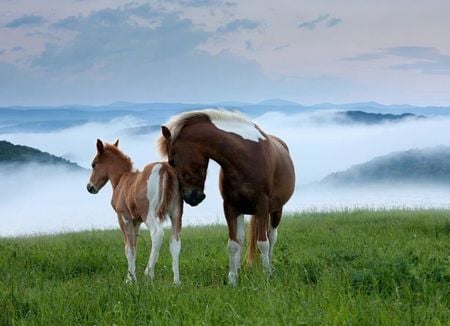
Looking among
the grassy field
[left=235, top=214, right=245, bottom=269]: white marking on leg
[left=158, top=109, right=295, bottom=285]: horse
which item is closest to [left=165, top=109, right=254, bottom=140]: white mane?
[left=158, top=109, right=295, bottom=285]: horse

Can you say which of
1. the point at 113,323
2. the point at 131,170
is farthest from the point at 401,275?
the point at 131,170

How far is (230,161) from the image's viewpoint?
28.9 ft

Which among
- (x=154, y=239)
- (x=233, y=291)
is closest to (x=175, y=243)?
(x=154, y=239)

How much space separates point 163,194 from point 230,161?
1313mm

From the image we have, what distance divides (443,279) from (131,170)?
5388 mm

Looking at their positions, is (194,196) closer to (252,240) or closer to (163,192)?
(163,192)

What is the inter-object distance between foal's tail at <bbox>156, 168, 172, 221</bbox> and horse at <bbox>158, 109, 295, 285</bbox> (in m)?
0.46

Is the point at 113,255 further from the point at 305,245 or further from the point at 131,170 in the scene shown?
the point at 305,245

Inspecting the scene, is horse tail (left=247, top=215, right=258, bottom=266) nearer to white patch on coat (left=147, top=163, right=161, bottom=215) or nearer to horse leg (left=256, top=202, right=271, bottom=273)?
horse leg (left=256, top=202, right=271, bottom=273)

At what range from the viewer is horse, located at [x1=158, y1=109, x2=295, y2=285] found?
8797 mm

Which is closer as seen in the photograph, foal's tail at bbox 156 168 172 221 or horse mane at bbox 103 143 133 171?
foal's tail at bbox 156 168 172 221

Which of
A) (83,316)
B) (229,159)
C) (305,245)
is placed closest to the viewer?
(83,316)

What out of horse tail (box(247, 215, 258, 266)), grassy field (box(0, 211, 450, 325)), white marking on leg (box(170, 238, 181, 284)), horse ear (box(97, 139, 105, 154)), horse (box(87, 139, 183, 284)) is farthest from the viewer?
horse ear (box(97, 139, 105, 154))

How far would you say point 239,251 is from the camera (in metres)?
9.20
